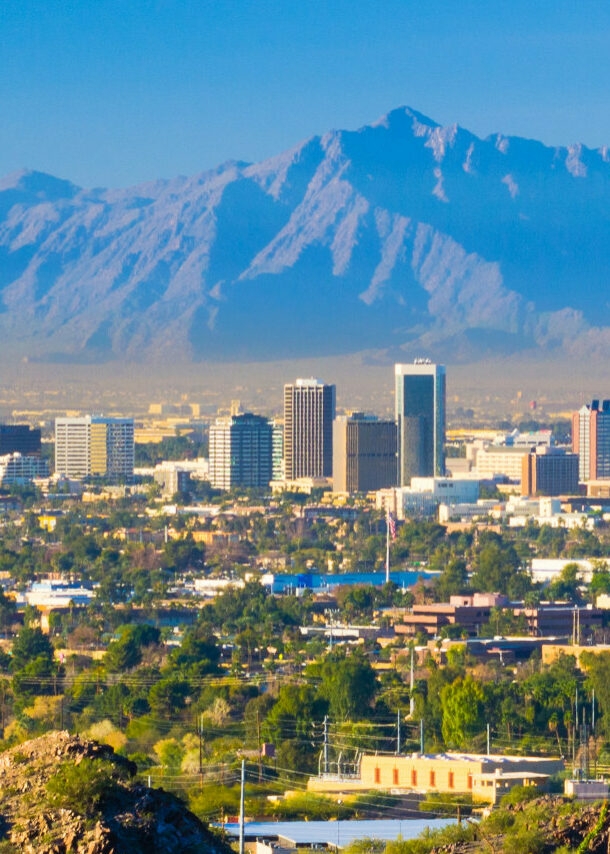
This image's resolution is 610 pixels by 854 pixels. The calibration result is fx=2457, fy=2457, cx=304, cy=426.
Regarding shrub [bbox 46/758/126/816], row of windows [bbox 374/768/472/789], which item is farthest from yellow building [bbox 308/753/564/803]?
shrub [bbox 46/758/126/816]

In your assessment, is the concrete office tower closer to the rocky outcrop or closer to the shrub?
the rocky outcrop

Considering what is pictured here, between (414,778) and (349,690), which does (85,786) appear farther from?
(349,690)

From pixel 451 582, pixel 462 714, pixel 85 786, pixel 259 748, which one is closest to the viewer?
pixel 85 786

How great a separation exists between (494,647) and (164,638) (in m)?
11.0

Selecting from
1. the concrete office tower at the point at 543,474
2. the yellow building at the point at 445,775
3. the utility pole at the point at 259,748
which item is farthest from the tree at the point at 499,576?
the concrete office tower at the point at 543,474

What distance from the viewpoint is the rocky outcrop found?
704 inches

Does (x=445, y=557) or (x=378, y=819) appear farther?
(x=445, y=557)

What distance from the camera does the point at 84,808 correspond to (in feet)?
59.4

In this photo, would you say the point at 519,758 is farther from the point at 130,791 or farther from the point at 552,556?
the point at 552,556

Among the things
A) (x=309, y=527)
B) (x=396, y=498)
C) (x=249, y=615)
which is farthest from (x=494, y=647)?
(x=396, y=498)

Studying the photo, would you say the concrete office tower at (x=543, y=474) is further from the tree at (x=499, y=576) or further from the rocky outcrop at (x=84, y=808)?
the rocky outcrop at (x=84, y=808)

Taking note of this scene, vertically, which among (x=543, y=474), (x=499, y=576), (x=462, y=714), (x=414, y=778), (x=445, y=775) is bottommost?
(x=414, y=778)

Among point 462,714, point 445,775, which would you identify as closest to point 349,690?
point 462,714

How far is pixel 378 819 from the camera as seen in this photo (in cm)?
4166
